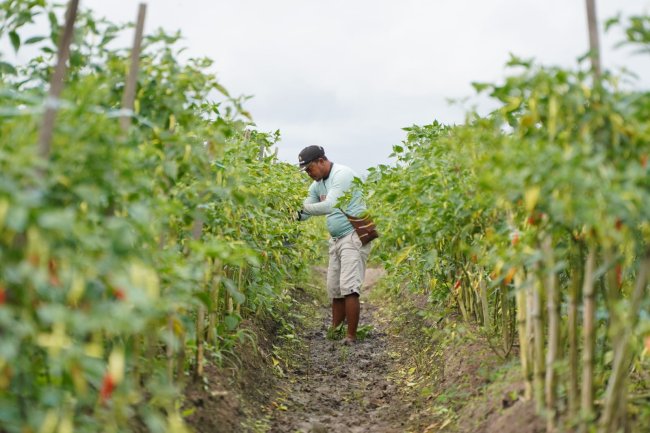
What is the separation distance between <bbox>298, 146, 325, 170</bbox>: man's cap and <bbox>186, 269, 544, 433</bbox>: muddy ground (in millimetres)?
1397

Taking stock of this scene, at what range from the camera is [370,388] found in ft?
15.9

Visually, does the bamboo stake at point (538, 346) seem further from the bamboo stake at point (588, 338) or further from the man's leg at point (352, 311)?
the man's leg at point (352, 311)

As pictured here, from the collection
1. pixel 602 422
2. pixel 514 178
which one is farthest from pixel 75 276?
pixel 602 422

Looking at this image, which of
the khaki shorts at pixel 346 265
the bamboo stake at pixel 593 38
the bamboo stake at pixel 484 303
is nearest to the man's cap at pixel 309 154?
the khaki shorts at pixel 346 265

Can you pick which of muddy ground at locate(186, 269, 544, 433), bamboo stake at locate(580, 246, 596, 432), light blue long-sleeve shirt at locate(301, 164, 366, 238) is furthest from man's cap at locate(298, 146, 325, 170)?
bamboo stake at locate(580, 246, 596, 432)

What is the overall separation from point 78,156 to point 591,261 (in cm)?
152

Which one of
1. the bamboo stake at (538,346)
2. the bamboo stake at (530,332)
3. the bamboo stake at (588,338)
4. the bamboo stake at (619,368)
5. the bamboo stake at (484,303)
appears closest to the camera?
the bamboo stake at (619,368)

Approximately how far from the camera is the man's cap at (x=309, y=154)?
20.1ft

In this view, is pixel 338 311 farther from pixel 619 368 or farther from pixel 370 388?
pixel 619 368

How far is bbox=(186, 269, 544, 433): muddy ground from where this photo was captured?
3311 millimetres

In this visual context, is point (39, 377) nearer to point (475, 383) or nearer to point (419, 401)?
point (475, 383)

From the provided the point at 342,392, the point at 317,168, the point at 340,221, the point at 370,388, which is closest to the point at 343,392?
the point at 342,392

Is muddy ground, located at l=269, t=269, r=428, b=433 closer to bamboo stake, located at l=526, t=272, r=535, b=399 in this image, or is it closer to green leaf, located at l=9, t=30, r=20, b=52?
bamboo stake, located at l=526, t=272, r=535, b=399

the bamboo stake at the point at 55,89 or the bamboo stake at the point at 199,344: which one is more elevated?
the bamboo stake at the point at 55,89
